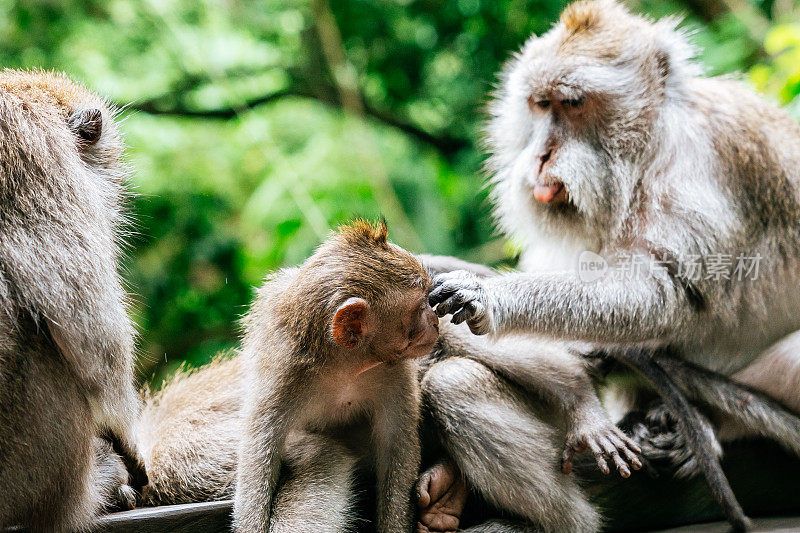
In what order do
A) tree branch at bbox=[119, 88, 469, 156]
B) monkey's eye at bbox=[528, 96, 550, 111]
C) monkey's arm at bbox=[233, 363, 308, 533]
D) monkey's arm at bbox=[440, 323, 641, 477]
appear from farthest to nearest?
tree branch at bbox=[119, 88, 469, 156] → monkey's eye at bbox=[528, 96, 550, 111] → monkey's arm at bbox=[440, 323, 641, 477] → monkey's arm at bbox=[233, 363, 308, 533]

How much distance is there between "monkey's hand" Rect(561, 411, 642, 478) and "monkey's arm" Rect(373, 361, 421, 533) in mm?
728

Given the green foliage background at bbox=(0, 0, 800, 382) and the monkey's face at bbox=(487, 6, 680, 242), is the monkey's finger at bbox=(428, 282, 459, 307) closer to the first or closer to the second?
the monkey's face at bbox=(487, 6, 680, 242)

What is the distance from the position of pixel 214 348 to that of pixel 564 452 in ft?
20.9

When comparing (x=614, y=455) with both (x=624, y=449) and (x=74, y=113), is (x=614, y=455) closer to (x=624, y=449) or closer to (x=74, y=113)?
(x=624, y=449)

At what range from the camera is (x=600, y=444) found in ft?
11.0

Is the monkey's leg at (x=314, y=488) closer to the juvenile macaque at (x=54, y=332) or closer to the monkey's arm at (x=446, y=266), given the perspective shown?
the juvenile macaque at (x=54, y=332)

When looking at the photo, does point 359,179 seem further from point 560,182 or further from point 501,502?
point 501,502

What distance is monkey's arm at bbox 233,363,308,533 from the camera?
3.05 m

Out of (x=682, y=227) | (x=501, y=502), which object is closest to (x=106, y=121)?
(x=501, y=502)

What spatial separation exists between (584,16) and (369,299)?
2.27m

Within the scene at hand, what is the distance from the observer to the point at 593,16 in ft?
14.3

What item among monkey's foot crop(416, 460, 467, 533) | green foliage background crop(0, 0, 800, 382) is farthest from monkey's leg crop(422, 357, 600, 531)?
green foliage background crop(0, 0, 800, 382)

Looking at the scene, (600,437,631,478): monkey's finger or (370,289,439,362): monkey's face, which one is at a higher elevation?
(370,289,439,362): monkey's face

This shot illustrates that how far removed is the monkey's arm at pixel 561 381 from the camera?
3.37 metres
